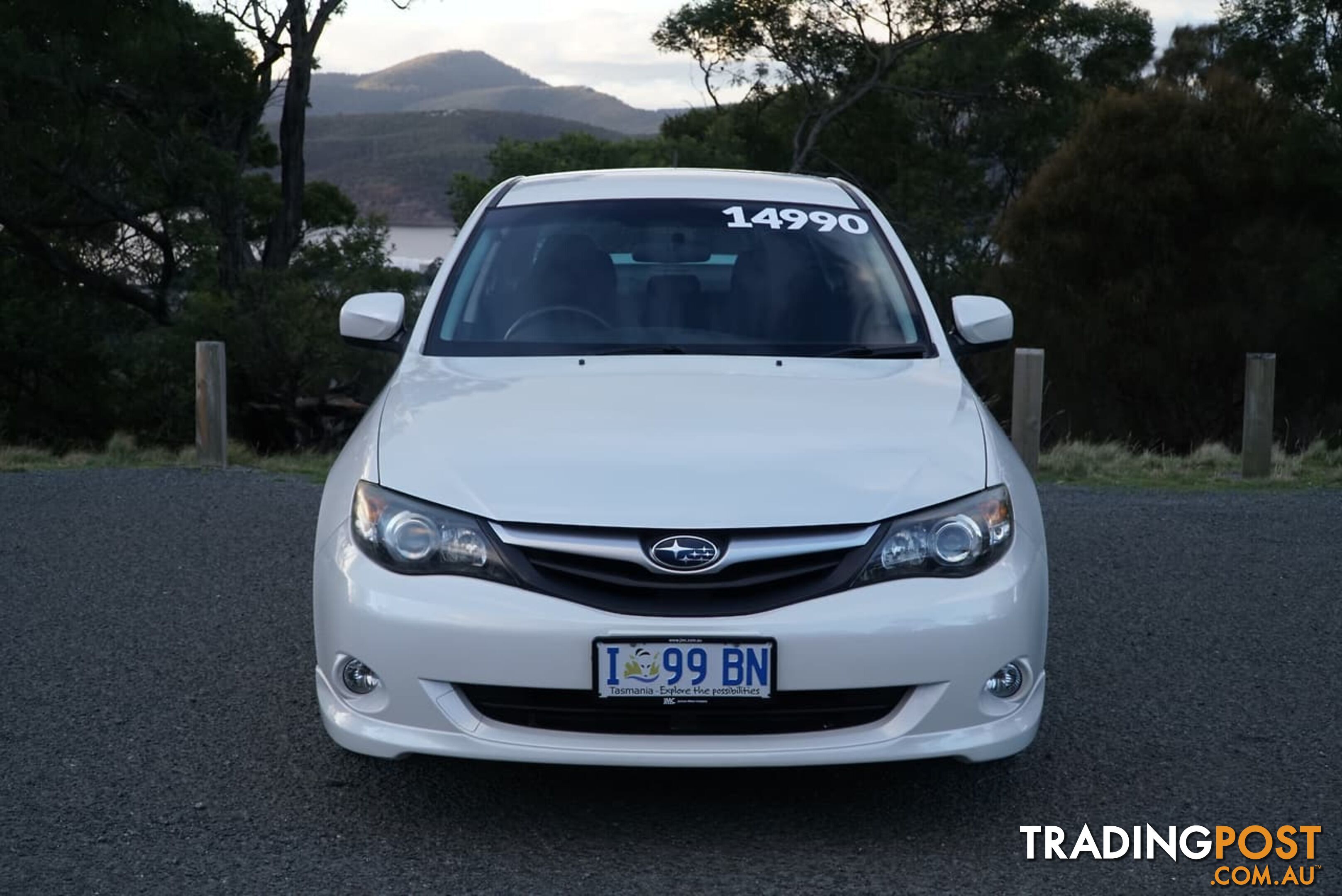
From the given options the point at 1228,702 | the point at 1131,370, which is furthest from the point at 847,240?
the point at 1131,370

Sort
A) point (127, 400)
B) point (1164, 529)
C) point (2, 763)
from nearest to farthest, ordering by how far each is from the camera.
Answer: point (2, 763) < point (1164, 529) < point (127, 400)

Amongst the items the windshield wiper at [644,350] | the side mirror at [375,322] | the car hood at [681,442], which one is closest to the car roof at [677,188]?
the side mirror at [375,322]

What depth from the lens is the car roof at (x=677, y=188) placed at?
5156 mm

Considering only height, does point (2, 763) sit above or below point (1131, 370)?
above

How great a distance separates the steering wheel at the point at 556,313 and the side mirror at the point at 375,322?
0.40 meters

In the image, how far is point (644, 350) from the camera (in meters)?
4.43

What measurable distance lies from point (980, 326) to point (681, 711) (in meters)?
1.97

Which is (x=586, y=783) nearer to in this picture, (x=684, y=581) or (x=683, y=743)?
(x=683, y=743)

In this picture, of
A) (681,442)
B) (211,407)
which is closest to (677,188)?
(681,442)

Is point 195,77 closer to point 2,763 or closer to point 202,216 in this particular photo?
point 202,216

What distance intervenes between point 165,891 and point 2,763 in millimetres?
1118

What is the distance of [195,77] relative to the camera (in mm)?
27594

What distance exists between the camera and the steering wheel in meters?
4.62

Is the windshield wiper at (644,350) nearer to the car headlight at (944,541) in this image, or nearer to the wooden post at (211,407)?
the car headlight at (944,541)
